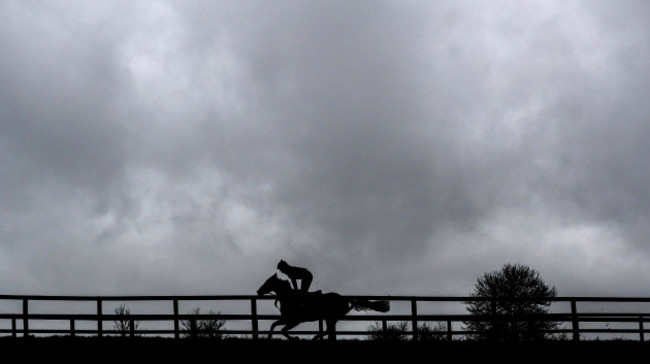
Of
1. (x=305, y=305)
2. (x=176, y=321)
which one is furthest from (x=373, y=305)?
(x=176, y=321)

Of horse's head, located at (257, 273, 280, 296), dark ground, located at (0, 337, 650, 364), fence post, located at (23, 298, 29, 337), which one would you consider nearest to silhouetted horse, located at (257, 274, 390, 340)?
horse's head, located at (257, 273, 280, 296)

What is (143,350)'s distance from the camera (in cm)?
1884

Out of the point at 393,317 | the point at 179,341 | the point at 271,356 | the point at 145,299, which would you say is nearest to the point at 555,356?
the point at 393,317

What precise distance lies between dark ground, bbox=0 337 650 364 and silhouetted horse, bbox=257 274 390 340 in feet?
3.50

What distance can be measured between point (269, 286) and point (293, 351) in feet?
10.9

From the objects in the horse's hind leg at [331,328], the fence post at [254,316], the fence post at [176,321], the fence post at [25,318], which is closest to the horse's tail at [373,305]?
the horse's hind leg at [331,328]

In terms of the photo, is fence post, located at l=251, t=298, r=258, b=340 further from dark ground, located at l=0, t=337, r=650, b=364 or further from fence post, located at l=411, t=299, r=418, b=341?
fence post, located at l=411, t=299, r=418, b=341

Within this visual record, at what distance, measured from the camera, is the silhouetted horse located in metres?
21.5

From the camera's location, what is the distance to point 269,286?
22062mm

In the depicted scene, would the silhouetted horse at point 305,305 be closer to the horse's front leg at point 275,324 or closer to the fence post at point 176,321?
the horse's front leg at point 275,324

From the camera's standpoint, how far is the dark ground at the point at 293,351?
18.1m

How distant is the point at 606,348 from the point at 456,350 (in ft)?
9.47

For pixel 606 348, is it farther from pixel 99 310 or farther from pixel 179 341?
pixel 99 310

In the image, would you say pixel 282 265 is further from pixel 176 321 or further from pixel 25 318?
pixel 25 318
